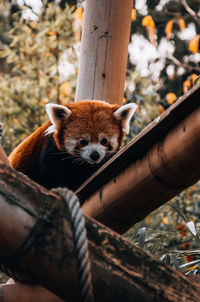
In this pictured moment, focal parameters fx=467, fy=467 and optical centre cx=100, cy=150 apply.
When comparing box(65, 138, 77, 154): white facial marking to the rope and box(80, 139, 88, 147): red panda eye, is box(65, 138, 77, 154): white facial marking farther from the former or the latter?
the rope

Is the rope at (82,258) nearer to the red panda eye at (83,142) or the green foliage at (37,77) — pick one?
the red panda eye at (83,142)

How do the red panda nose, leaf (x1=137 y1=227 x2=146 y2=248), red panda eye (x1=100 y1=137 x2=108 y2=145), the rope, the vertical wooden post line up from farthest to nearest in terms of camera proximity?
red panda eye (x1=100 y1=137 x2=108 y2=145), the red panda nose, the vertical wooden post, leaf (x1=137 y1=227 x2=146 y2=248), the rope

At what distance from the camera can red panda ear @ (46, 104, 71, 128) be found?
2.84 metres

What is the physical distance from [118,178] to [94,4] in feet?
4.42

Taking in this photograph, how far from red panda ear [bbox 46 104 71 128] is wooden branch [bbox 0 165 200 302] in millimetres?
1802

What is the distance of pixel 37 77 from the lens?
5.20 metres

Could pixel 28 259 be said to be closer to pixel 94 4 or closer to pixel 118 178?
pixel 118 178

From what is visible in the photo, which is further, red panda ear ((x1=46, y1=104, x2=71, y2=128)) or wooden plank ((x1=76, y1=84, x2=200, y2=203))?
red panda ear ((x1=46, y1=104, x2=71, y2=128))

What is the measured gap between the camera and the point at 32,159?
9.52ft

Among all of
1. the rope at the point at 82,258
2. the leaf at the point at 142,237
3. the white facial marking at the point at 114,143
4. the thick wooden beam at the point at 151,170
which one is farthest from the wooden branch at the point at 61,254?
the white facial marking at the point at 114,143

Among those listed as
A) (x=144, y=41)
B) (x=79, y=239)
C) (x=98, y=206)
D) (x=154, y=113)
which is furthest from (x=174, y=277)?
(x=144, y=41)

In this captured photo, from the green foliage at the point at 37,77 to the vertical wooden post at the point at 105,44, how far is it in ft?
7.19

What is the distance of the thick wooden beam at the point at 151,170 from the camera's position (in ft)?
4.51

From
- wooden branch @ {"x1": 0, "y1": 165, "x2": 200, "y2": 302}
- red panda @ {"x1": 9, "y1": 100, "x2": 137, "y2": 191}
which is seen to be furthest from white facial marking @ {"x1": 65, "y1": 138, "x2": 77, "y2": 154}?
wooden branch @ {"x1": 0, "y1": 165, "x2": 200, "y2": 302}
